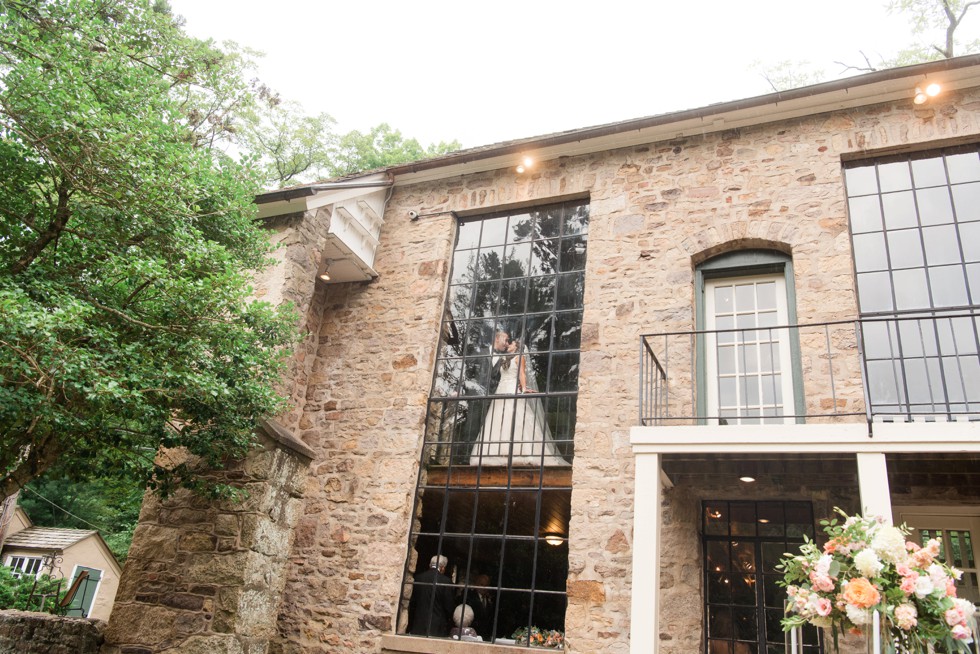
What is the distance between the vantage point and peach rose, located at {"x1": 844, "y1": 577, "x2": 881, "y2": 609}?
12.0 feet

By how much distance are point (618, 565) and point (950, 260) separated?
4.14 m

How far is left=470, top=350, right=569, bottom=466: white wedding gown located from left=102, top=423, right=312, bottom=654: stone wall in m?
2.06

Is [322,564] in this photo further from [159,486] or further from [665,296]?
[665,296]

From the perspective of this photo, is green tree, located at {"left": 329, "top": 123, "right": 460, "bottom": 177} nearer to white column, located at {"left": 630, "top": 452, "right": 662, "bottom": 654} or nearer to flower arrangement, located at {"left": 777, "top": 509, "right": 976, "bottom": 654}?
white column, located at {"left": 630, "top": 452, "right": 662, "bottom": 654}

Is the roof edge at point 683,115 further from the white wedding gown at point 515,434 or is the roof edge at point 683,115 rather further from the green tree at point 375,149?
the green tree at point 375,149

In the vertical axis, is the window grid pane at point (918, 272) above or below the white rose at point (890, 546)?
above

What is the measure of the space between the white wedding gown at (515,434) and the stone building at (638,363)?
0.10 ft

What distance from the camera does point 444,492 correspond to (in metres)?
7.12

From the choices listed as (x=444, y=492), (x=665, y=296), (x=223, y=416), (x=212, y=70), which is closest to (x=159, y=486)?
(x=223, y=416)

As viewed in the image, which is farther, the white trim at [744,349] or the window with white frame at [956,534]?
the white trim at [744,349]

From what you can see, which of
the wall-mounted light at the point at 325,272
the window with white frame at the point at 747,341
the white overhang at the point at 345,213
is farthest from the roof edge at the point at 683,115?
the window with white frame at the point at 747,341

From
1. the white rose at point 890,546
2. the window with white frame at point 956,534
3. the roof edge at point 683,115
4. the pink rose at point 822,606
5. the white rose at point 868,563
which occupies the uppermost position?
the roof edge at point 683,115

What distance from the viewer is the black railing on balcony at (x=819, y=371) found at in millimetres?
5527

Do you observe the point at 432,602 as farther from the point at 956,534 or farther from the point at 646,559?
the point at 956,534
